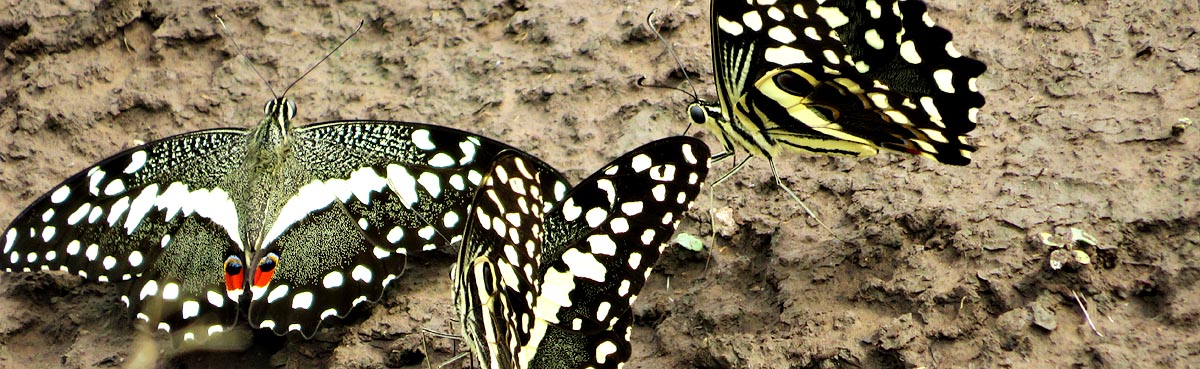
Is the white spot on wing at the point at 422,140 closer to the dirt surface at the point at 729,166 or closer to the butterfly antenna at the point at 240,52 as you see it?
the dirt surface at the point at 729,166

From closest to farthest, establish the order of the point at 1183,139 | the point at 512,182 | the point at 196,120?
the point at 512,182, the point at 1183,139, the point at 196,120

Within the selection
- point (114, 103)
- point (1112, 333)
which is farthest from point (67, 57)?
point (1112, 333)

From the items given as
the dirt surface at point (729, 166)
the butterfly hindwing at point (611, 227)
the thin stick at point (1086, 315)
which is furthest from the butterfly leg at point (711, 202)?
the thin stick at point (1086, 315)

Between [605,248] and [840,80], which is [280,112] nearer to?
[605,248]

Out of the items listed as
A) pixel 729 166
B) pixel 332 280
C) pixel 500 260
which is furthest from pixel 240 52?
pixel 500 260

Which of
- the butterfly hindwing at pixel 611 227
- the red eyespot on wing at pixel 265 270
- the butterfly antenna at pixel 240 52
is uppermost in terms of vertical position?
the butterfly antenna at pixel 240 52

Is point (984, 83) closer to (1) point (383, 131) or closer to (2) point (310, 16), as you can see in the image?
(1) point (383, 131)

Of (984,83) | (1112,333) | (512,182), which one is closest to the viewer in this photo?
(512,182)

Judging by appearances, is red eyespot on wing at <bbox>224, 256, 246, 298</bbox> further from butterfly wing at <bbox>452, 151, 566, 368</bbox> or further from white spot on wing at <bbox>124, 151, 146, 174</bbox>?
butterfly wing at <bbox>452, 151, 566, 368</bbox>
